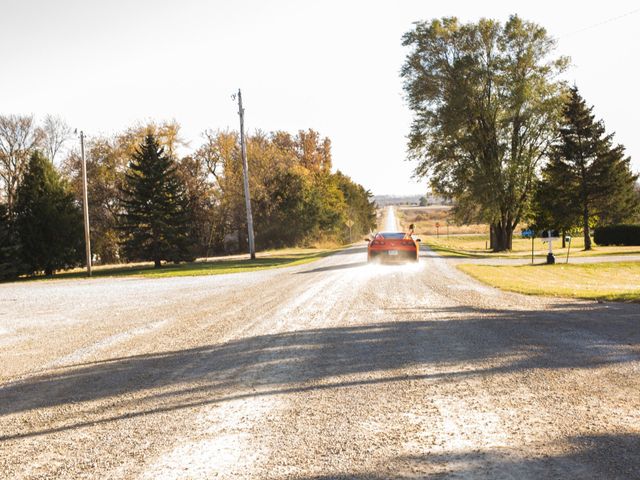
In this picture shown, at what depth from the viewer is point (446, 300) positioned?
1075 cm

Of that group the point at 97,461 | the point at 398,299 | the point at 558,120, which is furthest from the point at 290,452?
the point at 558,120

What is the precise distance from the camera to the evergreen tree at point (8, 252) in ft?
104

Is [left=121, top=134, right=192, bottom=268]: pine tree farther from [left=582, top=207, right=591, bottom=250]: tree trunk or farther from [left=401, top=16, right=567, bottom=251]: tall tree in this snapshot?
[left=582, top=207, right=591, bottom=250]: tree trunk

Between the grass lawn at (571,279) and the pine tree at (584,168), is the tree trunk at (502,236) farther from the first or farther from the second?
the grass lawn at (571,279)

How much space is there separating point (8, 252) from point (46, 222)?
4.07 metres

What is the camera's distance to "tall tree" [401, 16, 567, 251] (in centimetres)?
3569

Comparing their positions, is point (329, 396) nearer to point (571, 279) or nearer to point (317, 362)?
point (317, 362)

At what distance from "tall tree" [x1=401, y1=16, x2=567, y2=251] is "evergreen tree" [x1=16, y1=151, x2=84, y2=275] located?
1078 inches

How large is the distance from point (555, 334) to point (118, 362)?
19.2 ft

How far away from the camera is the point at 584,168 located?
4156 cm

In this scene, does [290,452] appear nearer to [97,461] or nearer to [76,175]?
[97,461]

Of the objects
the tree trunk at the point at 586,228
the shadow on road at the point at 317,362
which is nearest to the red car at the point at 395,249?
the shadow on road at the point at 317,362

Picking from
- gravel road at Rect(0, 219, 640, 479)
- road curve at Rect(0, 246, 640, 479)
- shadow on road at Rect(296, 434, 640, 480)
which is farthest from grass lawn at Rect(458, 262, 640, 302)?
shadow on road at Rect(296, 434, 640, 480)

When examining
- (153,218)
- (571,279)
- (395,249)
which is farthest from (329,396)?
(153,218)
